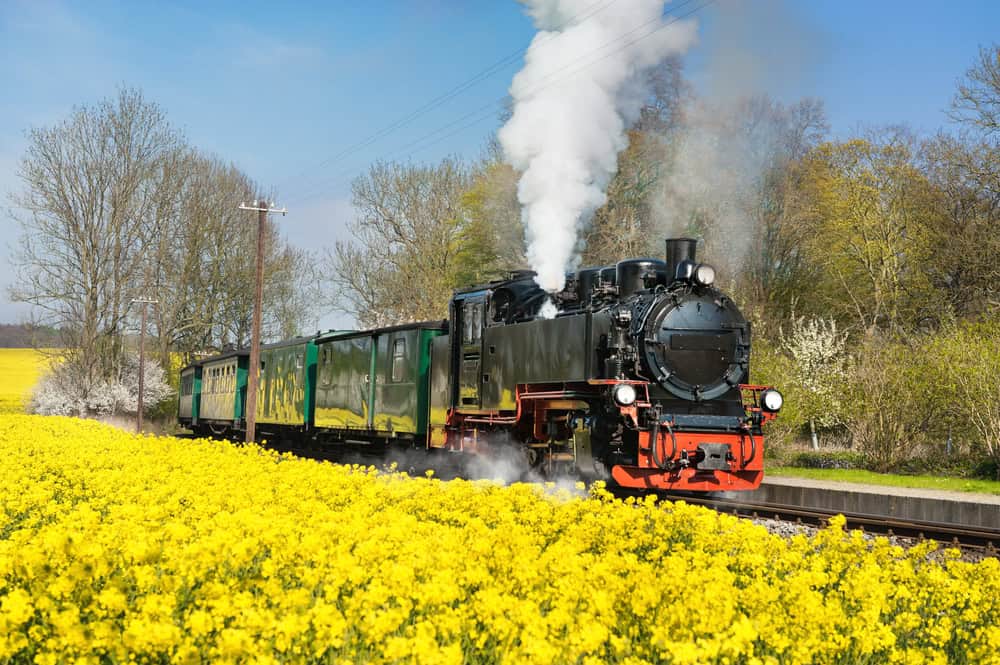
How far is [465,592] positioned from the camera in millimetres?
5246

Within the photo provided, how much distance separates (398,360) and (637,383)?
7.42 m

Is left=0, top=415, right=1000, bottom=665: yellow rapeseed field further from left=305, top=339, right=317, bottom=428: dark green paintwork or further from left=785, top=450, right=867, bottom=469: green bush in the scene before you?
left=785, top=450, right=867, bottom=469: green bush

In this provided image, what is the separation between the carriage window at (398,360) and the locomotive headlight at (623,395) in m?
7.03

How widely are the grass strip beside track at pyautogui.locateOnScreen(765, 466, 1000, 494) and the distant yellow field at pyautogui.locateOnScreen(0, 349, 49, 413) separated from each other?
38271 mm

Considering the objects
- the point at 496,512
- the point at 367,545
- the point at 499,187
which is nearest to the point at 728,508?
the point at 496,512

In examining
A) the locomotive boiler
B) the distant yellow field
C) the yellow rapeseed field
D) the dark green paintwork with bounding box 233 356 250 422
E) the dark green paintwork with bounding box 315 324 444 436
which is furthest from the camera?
the distant yellow field

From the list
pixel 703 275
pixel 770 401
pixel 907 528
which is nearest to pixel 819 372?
pixel 770 401

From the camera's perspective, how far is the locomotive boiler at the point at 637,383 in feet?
43.2

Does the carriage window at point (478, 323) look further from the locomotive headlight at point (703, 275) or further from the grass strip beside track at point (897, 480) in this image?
the grass strip beside track at point (897, 480)

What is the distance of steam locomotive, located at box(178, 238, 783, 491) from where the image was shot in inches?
520

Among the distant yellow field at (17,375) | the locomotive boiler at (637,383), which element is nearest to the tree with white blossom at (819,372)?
the locomotive boiler at (637,383)

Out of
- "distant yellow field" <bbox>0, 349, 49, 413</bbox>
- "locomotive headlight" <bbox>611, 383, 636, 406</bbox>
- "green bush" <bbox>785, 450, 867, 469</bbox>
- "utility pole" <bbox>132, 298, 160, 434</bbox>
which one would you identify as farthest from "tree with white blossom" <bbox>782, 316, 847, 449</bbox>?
"distant yellow field" <bbox>0, 349, 49, 413</bbox>

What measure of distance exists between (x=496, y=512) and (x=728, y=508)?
635 cm

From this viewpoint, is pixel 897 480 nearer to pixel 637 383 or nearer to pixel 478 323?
pixel 637 383
